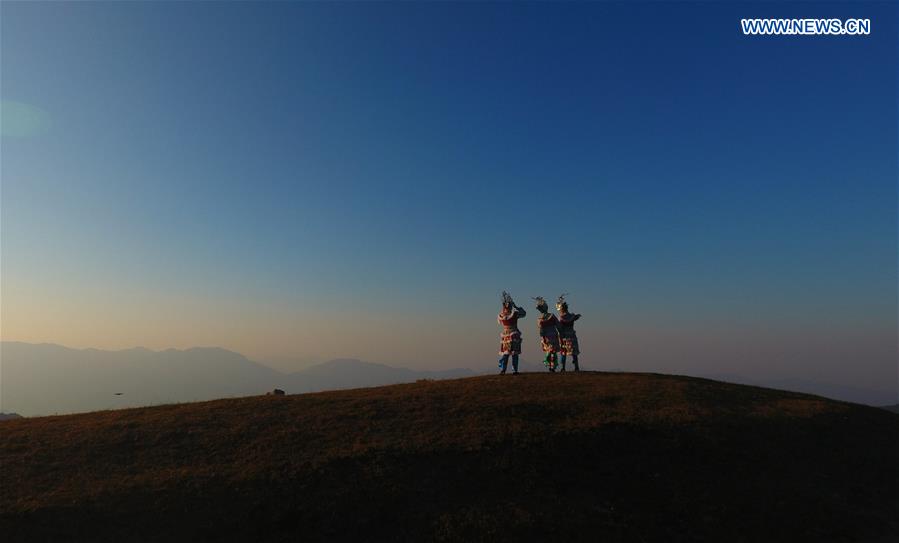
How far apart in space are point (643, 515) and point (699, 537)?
158 centimetres

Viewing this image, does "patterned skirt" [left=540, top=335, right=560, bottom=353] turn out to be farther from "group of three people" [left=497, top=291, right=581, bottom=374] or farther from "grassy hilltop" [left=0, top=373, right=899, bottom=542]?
"grassy hilltop" [left=0, top=373, right=899, bottom=542]

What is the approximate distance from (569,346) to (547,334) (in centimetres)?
168

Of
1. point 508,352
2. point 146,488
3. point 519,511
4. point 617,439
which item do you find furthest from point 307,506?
point 508,352

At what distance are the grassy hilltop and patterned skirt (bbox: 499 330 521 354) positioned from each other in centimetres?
827

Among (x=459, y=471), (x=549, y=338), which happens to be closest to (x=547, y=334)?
(x=549, y=338)

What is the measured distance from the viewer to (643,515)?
1627 cm

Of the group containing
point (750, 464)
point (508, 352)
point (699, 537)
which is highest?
point (508, 352)

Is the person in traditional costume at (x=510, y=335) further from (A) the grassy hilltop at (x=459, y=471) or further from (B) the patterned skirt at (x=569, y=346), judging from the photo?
(A) the grassy hilltop at (x=459, y=471)

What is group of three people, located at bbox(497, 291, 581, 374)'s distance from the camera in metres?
34.4

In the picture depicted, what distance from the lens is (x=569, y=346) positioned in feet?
117

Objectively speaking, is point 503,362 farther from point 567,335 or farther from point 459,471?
point 459,471

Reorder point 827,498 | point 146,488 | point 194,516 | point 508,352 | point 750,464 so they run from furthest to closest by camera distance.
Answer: point 508,352 → point 750,464 → point 827,498 → point 146,488 → point 194,516

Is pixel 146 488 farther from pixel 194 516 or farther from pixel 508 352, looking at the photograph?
pixel 508 352

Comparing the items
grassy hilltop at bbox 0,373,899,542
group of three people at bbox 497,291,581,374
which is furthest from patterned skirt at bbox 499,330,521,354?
grassy hilltop at bbox 0,373,899,542
